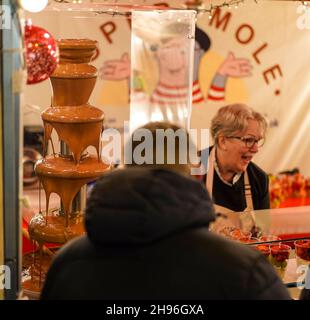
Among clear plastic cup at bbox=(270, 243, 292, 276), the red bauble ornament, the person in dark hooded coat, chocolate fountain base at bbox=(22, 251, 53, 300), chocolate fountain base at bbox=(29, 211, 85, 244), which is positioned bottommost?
chocolate fountain base at bbox=(22, 251, 53, 300)

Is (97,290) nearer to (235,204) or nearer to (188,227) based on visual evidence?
(188,227)

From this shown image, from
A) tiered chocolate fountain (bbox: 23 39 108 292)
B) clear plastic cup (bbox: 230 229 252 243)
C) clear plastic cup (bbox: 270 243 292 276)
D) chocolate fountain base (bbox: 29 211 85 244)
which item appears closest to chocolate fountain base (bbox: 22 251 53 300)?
tiered chocolate fountain (bbox: 23 39 108 292)

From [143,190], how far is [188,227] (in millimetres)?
141

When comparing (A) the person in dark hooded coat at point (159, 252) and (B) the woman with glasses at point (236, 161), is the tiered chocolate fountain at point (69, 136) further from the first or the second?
(B) the woman with glasses at point (236, 161)

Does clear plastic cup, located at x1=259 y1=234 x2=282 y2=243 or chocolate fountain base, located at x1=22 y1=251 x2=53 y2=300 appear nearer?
chocolate fountain base, located at x1=22 y1=251 x2=53 y2=300

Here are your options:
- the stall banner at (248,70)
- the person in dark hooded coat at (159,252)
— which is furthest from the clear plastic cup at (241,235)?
the stall banner at (248,70)

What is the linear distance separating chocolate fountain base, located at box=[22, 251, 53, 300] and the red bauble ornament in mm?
962

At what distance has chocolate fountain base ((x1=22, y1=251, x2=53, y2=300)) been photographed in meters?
3.01

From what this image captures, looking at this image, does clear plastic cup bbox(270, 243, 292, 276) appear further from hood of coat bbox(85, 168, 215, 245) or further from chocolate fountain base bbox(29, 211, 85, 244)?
hood of coat bbox(85, 168, 215, 245)

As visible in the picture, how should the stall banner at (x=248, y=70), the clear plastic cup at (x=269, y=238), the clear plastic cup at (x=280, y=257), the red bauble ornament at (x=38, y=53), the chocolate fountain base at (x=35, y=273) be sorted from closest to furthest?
the red bauble ornament at (x=38, y=53) → the chocolate fountain base at (x=35, y=273) → the clear plastic cup at (x=280, y=257) → the clear plastic cup at (x=269, y=238) → the stall banner at (x=248, y=70)

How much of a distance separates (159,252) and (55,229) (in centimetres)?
142

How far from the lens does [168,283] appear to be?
5.62 feet

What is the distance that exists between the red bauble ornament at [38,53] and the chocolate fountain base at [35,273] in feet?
3.16

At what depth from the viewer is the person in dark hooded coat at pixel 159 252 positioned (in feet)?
5.57
